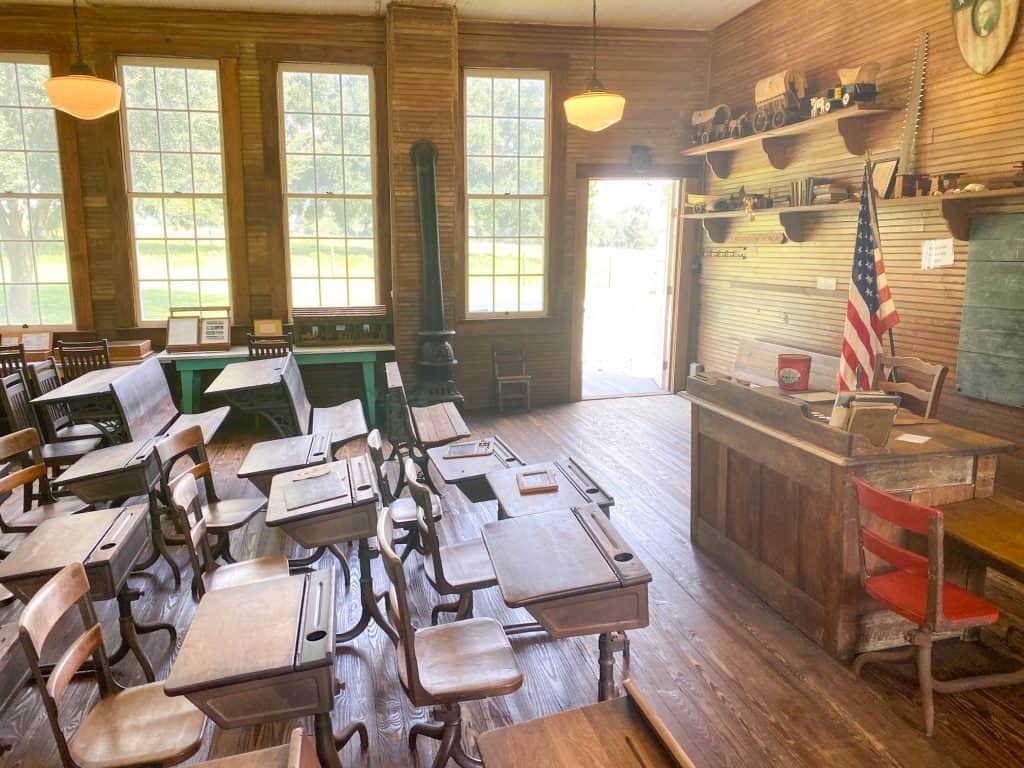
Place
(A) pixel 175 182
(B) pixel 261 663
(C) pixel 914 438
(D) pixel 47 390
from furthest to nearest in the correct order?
(A) pixel 175 182, (D) pixel 47 390, (C) pixel 914 438, (B) pixel 261 663

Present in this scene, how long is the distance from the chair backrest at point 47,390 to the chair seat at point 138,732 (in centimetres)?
352

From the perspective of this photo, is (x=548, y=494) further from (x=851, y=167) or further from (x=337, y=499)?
(x=851, y=167)

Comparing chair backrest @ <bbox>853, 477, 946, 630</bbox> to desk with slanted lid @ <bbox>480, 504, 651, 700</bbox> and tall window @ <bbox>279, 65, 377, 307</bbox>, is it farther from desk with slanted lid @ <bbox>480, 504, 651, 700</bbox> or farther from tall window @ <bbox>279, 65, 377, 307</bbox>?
tall window @ <bbox>279, 65, 377, 307</bbox>

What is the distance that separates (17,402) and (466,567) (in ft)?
12.4

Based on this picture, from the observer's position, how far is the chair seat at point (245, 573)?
3.00 m

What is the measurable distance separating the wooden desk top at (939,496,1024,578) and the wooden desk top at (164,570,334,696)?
2436mm


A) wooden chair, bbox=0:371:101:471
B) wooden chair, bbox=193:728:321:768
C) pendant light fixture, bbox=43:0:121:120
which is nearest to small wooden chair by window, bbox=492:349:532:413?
wooden chair, bbox=0:371:101:471

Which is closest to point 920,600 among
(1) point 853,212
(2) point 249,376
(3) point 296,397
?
(1) point 853,212

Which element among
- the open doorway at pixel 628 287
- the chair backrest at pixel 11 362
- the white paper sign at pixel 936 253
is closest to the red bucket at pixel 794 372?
the white paper sign at pixel 936 253

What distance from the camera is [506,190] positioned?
745cm

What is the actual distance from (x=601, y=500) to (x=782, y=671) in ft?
3.57

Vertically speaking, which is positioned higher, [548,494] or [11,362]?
[11,362]

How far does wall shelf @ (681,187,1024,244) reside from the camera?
14.0ft

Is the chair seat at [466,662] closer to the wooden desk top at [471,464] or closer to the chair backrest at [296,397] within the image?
the wooden desk top at [471,464]
